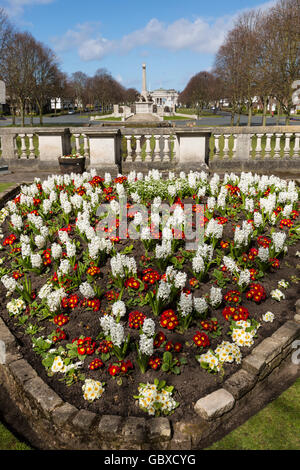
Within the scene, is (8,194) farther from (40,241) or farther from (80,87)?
(80,87)

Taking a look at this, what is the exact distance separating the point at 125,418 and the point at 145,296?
5.42ft

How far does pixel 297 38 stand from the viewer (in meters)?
20.6

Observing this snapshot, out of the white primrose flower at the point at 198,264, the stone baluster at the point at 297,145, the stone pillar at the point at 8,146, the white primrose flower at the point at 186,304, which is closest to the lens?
the white primrose flower at the point at 186,304

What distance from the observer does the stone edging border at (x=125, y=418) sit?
2.80 metres

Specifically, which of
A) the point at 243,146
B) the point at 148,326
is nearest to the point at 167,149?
the point at 243,146

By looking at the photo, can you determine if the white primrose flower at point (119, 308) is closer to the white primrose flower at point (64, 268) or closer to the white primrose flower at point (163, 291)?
the white primrose flower at point (163, 291)

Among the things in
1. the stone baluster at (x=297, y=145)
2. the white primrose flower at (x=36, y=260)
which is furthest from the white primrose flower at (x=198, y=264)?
the stone baluster at (x=297, y=145)

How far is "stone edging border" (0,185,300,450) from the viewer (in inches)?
110

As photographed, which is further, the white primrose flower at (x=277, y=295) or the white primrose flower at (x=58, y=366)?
the white primrose flower at (x=277, y=295)

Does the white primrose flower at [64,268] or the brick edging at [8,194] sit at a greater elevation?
the brick edging at [8,194]

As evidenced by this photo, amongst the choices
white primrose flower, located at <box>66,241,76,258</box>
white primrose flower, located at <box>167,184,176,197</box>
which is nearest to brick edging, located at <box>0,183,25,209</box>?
white primrose flower, located at <box>66,241,76,258</box>

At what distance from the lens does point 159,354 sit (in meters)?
3.62

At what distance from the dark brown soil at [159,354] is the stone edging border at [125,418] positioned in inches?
5.8
